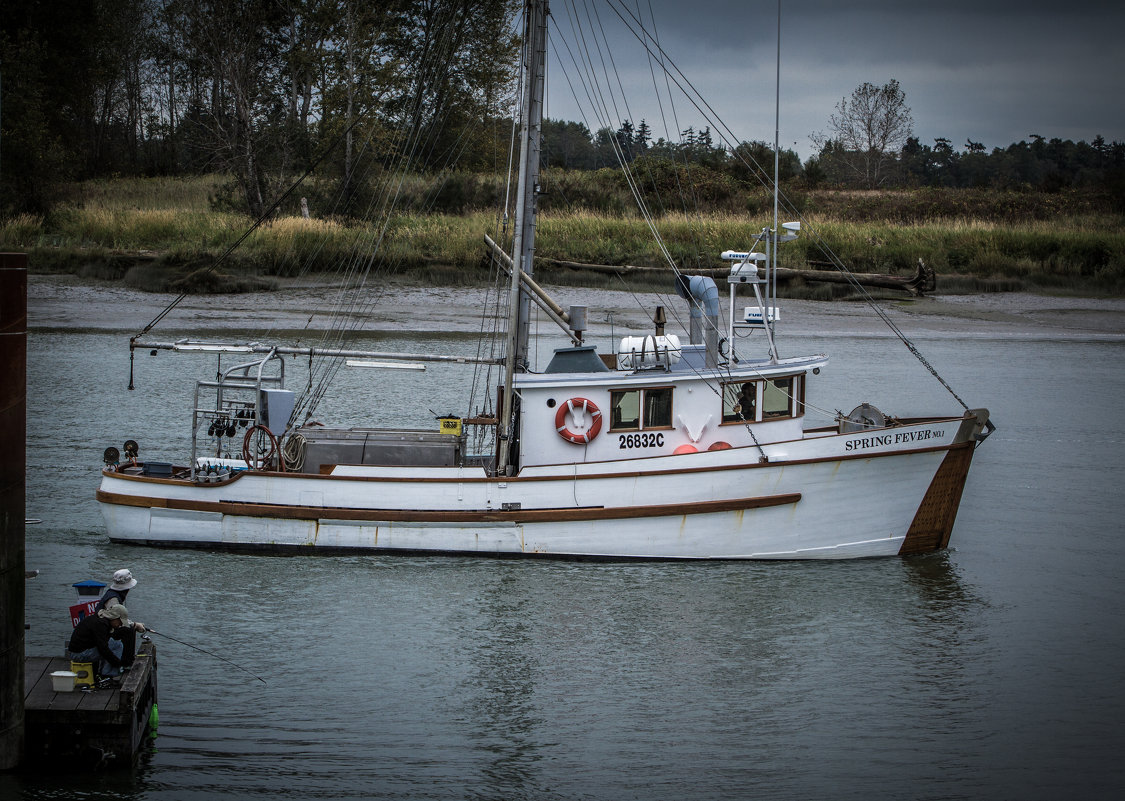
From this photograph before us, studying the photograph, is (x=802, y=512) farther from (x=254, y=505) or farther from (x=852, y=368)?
(x=852, y=368)

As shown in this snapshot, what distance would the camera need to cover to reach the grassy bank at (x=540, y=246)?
37.3m

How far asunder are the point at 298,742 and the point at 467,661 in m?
2.46

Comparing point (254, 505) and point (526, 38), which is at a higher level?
point (526, 38)

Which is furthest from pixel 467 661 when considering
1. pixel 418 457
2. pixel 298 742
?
pixel 418 457

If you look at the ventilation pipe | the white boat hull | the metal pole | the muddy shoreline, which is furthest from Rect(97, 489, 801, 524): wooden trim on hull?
the muddy shoreline

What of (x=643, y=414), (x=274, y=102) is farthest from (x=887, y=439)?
(x=274, y=102)

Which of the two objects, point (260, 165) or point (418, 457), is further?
point (260, 165)

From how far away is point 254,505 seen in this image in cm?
1555

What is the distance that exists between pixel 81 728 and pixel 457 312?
1000 inches

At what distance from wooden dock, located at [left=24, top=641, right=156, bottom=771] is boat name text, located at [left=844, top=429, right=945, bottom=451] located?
30.4 feet

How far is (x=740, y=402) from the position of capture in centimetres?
1559

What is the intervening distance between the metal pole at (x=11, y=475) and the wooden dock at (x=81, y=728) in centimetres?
32

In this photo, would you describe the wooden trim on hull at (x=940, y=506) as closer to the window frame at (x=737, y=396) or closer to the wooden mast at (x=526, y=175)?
the window frame at (x=737, y=396)

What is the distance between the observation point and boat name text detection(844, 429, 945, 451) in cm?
1513
